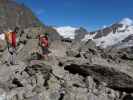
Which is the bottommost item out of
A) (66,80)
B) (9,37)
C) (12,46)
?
(66,80)

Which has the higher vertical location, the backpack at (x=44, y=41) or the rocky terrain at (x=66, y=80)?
the backpack at (x=44, y=41)

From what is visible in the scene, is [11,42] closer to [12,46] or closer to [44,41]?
[12,46]

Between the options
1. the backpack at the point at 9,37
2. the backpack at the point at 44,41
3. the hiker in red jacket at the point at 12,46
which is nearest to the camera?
the backpack at the point at 9,37

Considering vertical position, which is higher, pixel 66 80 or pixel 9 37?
pixel 9 37

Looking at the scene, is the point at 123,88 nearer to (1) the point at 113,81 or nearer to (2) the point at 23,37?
(1) the point at 113,81

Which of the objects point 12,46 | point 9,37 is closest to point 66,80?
point 12,46

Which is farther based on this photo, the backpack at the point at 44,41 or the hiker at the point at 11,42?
the backpack at the point at 44,41

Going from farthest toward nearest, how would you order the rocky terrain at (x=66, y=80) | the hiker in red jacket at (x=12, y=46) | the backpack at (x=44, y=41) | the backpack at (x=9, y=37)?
the backpack at (x=44, y=41) < the hiker in red jacket at (x=12, y=46) < the backpack at (x=9, y=37) < the rocky terrain at (x=66, y=80)

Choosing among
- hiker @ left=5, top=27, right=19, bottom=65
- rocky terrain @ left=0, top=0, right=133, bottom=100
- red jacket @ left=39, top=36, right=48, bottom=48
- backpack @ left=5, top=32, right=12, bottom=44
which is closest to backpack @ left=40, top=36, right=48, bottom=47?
red jacket @ left=39, top=36, right=48, bottom=48

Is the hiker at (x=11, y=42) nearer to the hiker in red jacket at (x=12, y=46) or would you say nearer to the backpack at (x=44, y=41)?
the hiker in red jacket at (x=12, y=46)

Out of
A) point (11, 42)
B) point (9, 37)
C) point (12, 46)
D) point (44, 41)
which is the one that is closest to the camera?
point (9, 37)

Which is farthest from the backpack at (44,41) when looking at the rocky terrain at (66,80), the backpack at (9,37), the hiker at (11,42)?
the backpack at (9,37)

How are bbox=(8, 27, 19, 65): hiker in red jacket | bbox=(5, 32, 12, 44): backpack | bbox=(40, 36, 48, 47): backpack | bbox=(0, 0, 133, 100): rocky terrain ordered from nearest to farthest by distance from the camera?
bbox=(0, 0, 133, 100): rocky terrain, bbox=(5, 32, 12, 44): backpack, bbox=(8, 27, 19, 65): hiker in red jacket, bbox=(40, 36, 48, 47): backpack

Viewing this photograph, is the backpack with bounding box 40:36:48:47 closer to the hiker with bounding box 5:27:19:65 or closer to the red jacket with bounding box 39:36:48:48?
the red jacket with bounding box 39:36:48:48
